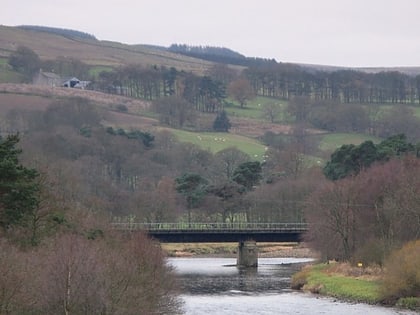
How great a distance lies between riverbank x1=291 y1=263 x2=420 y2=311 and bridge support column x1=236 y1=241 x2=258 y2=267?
925 inches

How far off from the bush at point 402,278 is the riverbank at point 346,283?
770mm

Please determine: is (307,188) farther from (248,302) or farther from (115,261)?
(115,261)

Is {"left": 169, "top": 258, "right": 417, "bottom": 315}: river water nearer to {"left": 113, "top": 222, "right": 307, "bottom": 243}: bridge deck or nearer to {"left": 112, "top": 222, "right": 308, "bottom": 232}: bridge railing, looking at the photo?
{"left": 113, "top": 222, "right": 307, "bottom": 243}: bridge deck

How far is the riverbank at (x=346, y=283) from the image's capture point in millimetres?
75938

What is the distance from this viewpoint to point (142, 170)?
645 feet

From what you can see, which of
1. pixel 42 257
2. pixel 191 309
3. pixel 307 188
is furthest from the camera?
pixel 307 188

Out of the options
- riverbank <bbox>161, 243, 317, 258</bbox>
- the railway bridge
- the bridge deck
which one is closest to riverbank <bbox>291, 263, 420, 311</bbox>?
the railway bridge

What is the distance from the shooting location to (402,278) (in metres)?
73.5

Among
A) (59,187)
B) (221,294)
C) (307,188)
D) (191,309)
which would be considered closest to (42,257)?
(191,309)

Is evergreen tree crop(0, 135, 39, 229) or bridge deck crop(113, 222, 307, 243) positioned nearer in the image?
evergreen tree crop(0, 135, 39, 229)

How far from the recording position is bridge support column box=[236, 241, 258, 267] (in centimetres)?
12438

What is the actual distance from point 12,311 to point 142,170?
14782 cm

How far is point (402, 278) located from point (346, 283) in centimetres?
1189

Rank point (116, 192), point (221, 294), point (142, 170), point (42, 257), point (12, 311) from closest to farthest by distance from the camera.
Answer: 1. point (12, 311)
2. point (42, 257)
3. point (221, 294)
4. point (116, 192)
5. point (142, 170)
